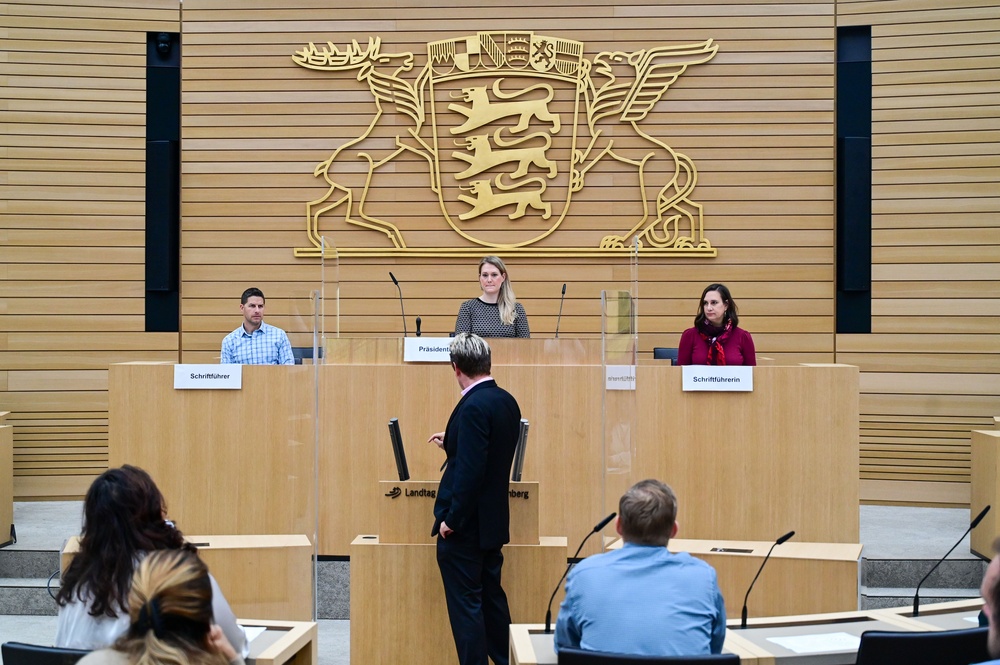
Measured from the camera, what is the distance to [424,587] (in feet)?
13.2

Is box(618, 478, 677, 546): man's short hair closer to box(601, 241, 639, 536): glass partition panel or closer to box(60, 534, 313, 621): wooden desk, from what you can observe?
box(601, 241, 639, 536): glass partition panel

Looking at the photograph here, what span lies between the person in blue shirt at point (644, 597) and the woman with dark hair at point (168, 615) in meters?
0.85

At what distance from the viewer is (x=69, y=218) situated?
7082mm

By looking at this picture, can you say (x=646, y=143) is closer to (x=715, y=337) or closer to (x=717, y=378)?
(x=715, y=337)

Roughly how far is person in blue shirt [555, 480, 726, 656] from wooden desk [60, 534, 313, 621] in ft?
7.23

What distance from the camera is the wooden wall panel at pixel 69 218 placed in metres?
7.06

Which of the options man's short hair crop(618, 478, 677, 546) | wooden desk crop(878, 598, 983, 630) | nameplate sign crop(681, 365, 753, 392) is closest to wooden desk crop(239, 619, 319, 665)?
man's short hair crop(618, 478, 677, 546)

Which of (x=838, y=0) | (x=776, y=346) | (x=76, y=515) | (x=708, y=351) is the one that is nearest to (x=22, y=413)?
(x=76, y=515)

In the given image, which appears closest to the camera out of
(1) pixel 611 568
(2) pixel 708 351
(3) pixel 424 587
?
(1) pixel 611 568

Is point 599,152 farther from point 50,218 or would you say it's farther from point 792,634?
point 792,634

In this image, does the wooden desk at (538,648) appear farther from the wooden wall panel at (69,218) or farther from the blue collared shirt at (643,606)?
the wooden wall panel at (69,218)

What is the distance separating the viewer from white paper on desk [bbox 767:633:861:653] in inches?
101

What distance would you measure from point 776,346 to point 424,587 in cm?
386

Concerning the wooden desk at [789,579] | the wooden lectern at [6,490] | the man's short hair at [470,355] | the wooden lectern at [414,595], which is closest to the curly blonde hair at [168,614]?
the man's short hair at [470,355]
